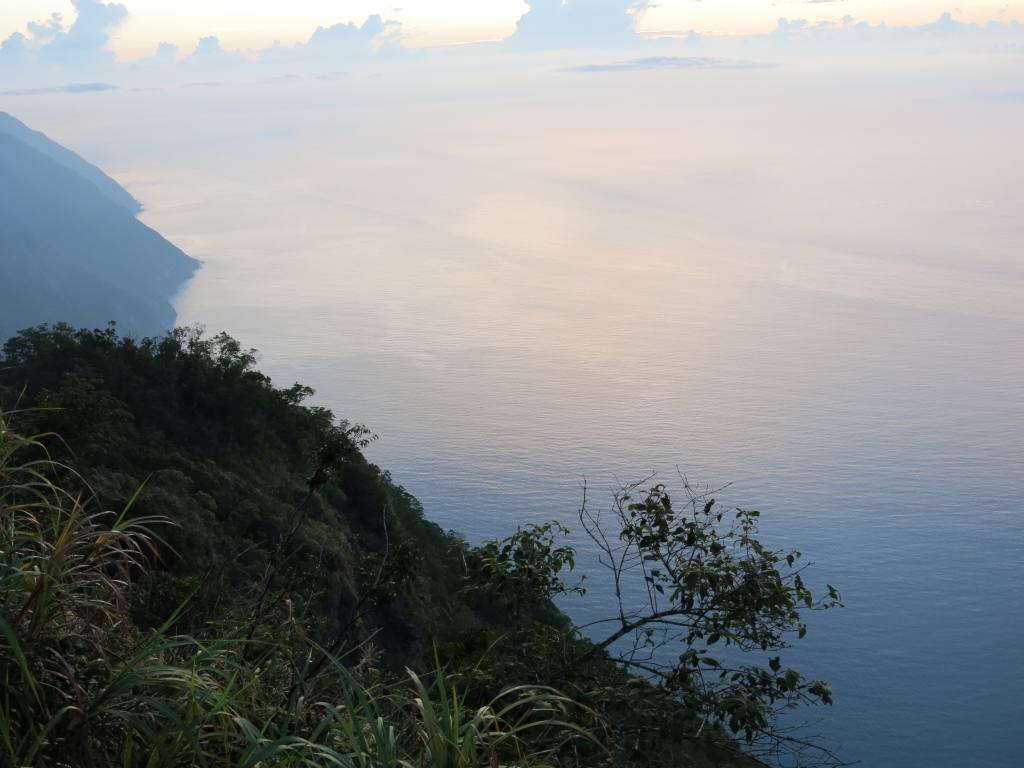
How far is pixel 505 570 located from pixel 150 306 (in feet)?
280

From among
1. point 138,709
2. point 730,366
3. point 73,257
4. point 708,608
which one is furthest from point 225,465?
point 73,257

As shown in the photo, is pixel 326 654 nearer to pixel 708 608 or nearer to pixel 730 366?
pixel 708 608

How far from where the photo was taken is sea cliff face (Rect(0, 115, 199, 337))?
68062 mm

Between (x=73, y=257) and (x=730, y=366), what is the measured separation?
70607mm

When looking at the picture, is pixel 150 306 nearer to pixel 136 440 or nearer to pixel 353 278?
pixel 353 278

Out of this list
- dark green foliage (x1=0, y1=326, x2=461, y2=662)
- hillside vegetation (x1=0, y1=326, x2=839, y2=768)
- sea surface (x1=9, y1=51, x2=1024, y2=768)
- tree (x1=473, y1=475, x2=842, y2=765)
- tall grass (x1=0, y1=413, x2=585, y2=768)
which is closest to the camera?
tall grass (x1=0, y1=413, x2=585, y2=768)

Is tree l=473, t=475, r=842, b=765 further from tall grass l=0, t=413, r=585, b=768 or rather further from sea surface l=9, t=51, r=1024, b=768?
sea surface l=9, t=51, r=1024, b=768

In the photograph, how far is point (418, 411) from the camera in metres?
59.5

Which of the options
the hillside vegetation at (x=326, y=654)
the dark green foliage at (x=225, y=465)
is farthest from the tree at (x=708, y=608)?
the dark green foliage at (x=225, y=465)

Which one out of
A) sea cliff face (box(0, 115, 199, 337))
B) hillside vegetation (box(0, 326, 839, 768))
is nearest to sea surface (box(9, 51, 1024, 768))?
sea cliff face (box(0, 115, 199, 337))

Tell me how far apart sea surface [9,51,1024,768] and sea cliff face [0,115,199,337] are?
5140 mm

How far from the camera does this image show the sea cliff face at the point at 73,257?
68062 millimetres

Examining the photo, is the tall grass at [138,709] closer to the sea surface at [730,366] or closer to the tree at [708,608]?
the tree at [708,608]

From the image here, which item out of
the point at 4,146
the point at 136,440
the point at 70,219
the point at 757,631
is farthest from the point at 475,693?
the point at 4,146
